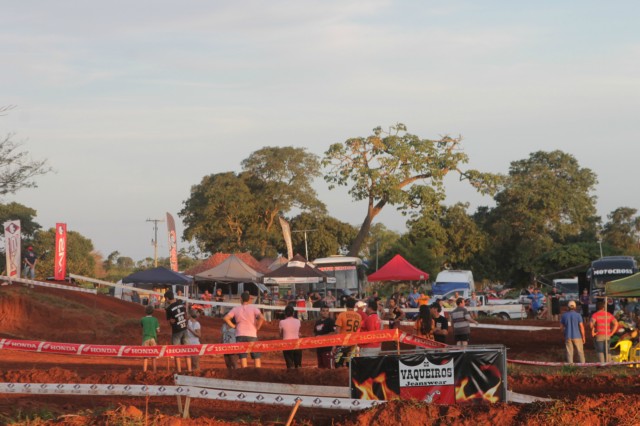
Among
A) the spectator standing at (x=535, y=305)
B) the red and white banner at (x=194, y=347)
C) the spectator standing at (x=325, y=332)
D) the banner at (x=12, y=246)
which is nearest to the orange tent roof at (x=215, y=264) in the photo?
the spectator standing at (x=535, y=305)

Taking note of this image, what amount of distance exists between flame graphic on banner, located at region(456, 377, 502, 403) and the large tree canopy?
207ft

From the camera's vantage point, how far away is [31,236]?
82.8 m

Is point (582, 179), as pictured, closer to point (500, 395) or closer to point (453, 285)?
point (453, 285)

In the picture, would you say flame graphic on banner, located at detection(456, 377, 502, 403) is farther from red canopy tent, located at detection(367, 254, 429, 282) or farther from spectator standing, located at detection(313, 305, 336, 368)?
red canopy tent, located at detection(367, 254, 429, 282)

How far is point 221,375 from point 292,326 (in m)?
1.78

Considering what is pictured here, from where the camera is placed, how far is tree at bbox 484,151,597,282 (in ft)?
240

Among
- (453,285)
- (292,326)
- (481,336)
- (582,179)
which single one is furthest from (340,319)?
(582,179)

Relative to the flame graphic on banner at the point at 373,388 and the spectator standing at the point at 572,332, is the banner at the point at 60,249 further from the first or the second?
the flame graphic on banner at the point at 373,388

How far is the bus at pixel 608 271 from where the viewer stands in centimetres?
4131

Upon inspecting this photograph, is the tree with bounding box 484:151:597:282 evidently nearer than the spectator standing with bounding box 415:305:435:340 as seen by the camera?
No

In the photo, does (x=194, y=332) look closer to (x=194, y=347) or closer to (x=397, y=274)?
(x=194, y=347)

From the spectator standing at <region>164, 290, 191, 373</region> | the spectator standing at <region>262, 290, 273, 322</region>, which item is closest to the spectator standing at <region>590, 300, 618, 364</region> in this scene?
the spectator standing at <region>164, 290, 191, 373</region>

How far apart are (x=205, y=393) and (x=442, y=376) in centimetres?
308

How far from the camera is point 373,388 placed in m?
11.5
